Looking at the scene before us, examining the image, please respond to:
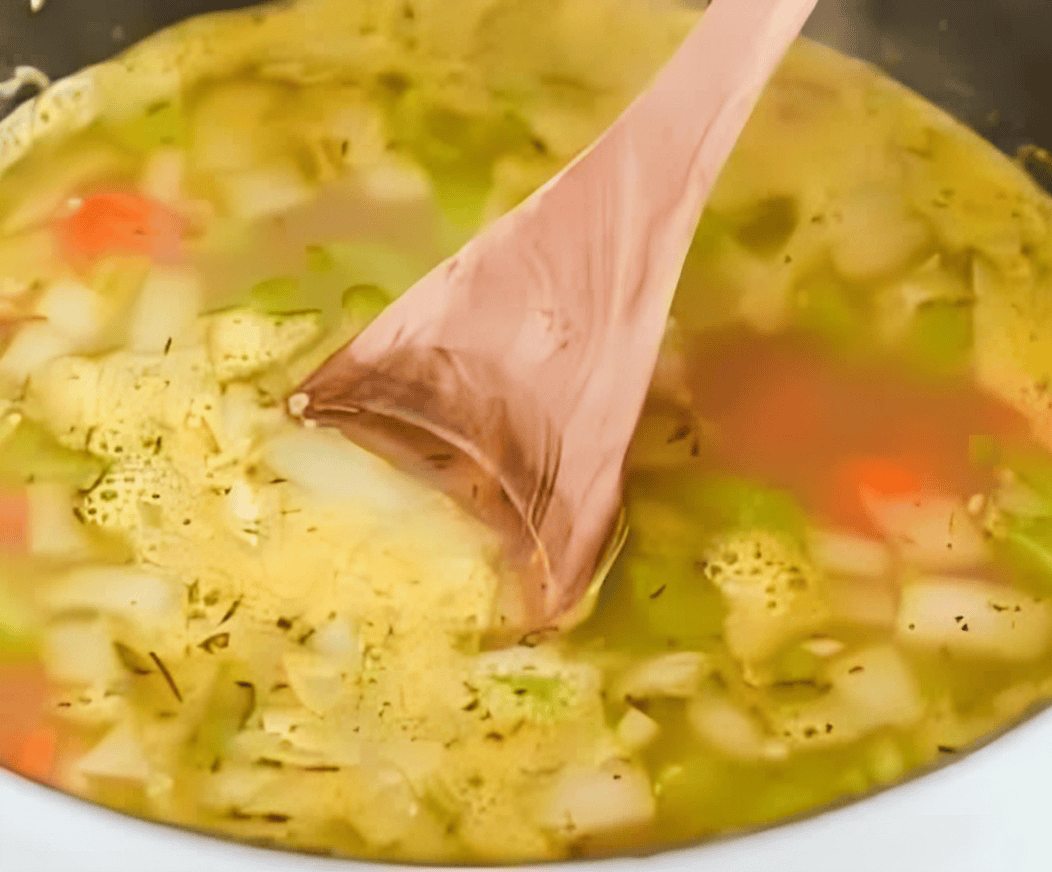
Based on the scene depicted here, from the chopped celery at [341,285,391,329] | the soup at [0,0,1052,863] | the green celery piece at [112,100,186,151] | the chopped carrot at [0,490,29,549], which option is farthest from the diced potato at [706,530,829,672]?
the green celery piece at [112,100,186,151]

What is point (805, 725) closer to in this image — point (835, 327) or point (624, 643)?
point (624, 643)

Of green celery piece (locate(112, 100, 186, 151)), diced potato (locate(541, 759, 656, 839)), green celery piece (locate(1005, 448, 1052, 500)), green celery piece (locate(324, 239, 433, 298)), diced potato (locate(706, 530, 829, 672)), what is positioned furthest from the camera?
green celery piece (locate(112, 100, 186, 151))

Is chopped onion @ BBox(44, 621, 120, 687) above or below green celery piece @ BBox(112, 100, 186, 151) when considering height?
below

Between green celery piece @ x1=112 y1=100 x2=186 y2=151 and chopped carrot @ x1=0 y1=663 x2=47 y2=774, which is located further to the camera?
green celery piece @ x1=112 y1=100 x2=186 y2=151

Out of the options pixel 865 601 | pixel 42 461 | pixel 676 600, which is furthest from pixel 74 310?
pixel 865 601

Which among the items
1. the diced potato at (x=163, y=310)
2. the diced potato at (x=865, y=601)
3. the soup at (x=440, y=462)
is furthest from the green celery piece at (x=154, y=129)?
the diced potato at (x=865, y=601)

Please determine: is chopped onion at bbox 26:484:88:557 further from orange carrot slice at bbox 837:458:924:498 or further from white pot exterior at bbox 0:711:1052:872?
orange carrot slice at bbox 837:458:924:498

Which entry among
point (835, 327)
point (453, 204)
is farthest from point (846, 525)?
point (453, 204)

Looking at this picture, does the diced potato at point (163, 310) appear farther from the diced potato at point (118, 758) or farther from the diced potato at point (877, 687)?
the diced potato at point (877, 687)
